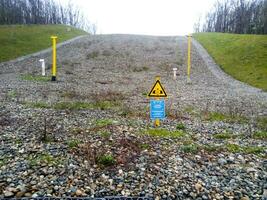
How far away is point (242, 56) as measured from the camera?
33.7 m

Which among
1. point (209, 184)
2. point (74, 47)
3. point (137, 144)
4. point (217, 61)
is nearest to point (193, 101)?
point (137, 144)

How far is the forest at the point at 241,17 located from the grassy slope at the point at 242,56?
106 feet

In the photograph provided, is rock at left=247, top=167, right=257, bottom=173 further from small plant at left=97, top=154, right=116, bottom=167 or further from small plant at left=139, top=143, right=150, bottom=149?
small plant at left=97, top=154, right=116, bottom=167

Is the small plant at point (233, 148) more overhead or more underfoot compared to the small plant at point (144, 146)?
more underfoot

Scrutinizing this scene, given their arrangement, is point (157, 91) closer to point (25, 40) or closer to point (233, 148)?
point (233, 148)

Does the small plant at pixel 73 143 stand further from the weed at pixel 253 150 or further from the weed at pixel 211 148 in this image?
the weed at pixel 253 150

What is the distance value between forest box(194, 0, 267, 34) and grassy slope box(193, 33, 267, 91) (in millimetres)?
32388

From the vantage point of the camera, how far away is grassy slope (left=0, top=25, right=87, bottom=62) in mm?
34812

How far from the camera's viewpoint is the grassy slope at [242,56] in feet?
86.5

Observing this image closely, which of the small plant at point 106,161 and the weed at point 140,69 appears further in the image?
the weed at point 140,69

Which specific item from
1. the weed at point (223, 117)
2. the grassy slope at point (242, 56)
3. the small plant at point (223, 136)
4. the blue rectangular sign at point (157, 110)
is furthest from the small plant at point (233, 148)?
the grassy slope at point (242, 56)

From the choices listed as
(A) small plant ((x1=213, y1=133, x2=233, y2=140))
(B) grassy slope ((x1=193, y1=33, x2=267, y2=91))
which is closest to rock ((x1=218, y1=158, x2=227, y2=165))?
(A) small plant ((x1=213, y1=133, x2=233, y2=140))

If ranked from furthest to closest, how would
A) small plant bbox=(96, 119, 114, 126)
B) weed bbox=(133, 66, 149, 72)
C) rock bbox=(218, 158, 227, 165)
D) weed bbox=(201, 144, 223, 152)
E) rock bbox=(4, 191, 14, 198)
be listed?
weed bbox=(133, 66, 149, 72) < small plant bbox=(96, 119, 114, 126) < weed bbox=(201, 144, 223, 152) < rock bbox=(218, 158, 227, 165) < rock bbox=(4, 191, 14, 198)

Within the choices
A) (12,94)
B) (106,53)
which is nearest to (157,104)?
(12,94)
